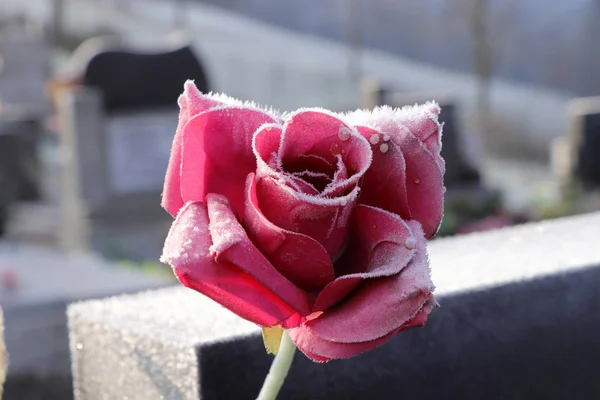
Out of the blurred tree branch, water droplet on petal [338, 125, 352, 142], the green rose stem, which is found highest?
water droplet on petal [338, 125, 352, 142]

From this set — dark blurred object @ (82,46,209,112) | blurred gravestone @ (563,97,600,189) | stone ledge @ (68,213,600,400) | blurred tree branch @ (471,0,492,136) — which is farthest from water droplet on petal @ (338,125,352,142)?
blurred tree branch @ (471,0,492,136)

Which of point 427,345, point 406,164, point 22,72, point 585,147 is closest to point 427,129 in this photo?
point 406,164

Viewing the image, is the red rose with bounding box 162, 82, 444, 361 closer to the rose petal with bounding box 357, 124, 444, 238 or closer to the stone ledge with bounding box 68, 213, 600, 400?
the rose petal with bounding box 357, 124, 444, 238

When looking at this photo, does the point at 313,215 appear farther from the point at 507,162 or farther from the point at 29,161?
the point at 507,162

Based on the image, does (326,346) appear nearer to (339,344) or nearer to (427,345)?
(339,344)

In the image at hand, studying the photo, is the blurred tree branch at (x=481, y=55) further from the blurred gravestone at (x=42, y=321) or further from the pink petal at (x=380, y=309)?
the pink petal at (x=380, y=309)
